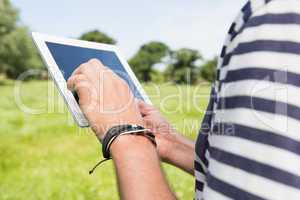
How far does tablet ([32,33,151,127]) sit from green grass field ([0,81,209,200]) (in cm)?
58

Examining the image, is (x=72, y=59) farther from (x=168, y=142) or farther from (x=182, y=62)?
(x=182, y=62)

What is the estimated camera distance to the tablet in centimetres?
112

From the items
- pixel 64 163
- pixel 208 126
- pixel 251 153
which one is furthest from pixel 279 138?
pixel 64 163

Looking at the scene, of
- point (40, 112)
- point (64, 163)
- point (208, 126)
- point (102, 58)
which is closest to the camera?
point (208, 126)

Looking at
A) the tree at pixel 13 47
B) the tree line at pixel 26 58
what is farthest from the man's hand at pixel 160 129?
the tree at pixel 13 47

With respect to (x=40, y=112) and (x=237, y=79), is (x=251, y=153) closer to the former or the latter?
(x=237, y=79)

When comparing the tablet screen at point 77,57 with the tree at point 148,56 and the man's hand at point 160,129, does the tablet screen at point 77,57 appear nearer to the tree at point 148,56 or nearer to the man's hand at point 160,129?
the man's hand at point 160,129

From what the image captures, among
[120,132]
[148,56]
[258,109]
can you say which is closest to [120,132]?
[120,132]

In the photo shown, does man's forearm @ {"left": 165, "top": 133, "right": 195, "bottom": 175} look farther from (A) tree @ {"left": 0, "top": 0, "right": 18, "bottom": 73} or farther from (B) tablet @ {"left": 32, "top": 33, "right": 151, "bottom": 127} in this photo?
(A) tree @ {"left": 0, "top": 0, "right": 18, "bottom": 73}

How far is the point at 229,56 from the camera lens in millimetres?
666

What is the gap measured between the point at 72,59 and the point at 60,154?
4.25 m

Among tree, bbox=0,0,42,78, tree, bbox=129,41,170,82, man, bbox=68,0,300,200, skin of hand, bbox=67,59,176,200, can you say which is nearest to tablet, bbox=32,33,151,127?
skin of hand, bbox=67,59,176,200

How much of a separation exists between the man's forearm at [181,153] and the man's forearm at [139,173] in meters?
0.47

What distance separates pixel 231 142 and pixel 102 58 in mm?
862
